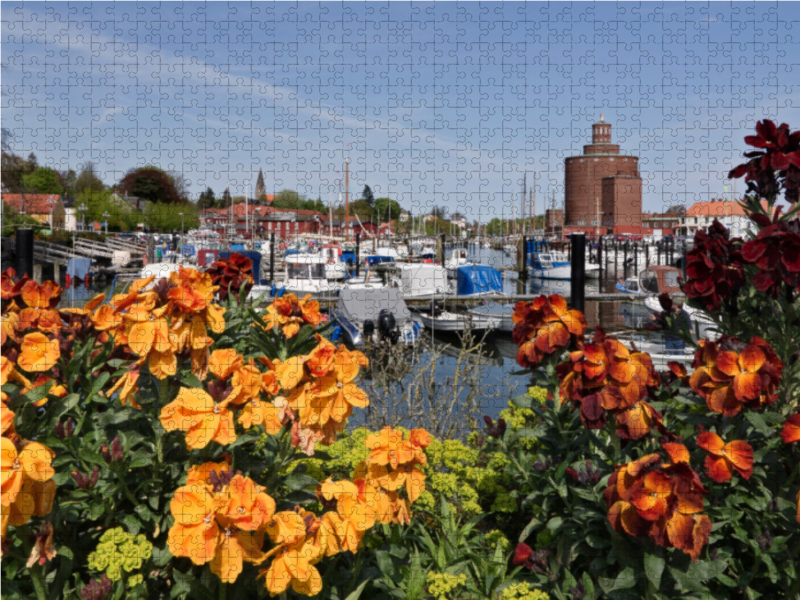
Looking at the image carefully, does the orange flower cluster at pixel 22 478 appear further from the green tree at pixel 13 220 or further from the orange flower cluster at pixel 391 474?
the green tree at pixel 13 220

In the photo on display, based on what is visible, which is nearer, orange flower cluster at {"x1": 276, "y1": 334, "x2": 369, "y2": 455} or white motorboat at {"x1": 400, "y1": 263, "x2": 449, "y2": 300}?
orange flower cluster at {"x1": 276, "y1": 334, "x2": 369, "y2": 455}

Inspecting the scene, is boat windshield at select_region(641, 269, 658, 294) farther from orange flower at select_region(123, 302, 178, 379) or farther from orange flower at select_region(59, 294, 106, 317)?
orange flower at select_region(123, 302, 178, 379)

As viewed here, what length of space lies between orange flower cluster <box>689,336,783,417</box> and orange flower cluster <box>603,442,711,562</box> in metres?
0.27

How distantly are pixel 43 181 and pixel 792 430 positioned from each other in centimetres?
400

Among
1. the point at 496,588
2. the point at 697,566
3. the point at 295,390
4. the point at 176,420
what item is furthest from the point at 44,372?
the point at 697,566

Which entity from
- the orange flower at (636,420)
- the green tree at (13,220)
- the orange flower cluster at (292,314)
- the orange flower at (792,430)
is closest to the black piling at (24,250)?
the green tree at (13,220)

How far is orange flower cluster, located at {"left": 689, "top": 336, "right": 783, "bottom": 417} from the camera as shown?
1.91m

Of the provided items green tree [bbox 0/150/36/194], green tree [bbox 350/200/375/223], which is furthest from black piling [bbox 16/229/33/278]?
green tree [bbox 350/200/375/223]

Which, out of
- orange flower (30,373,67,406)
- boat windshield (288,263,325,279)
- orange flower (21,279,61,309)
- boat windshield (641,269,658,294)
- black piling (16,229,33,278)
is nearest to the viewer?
orange flower (30,373,67,406)

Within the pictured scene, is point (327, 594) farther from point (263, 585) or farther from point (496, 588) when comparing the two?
point (496, 588)

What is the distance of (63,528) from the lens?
77.8 inches

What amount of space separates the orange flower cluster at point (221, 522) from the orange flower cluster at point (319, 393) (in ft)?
0.77

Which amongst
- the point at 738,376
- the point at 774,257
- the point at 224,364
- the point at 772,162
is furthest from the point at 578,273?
the point at 224,364

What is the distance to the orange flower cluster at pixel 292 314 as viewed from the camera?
243 cm
